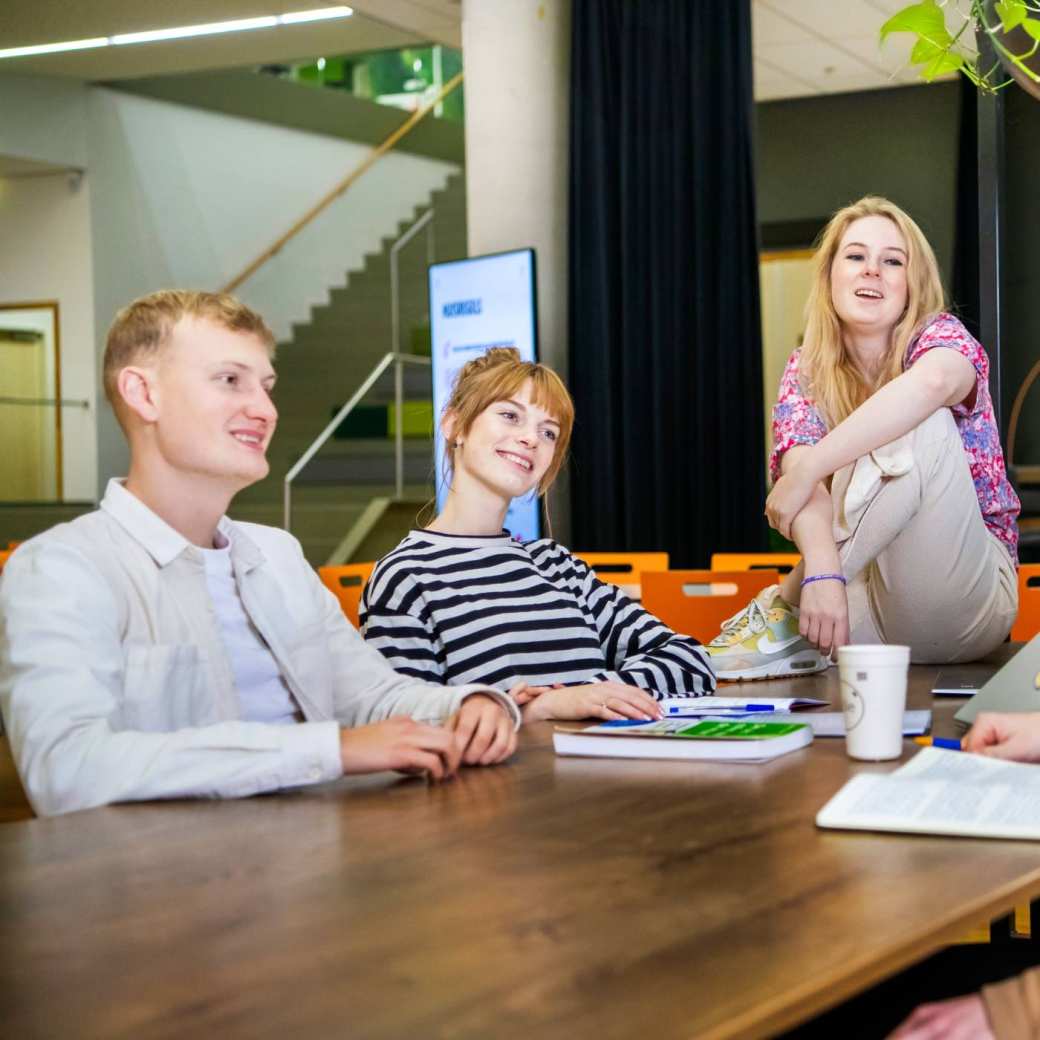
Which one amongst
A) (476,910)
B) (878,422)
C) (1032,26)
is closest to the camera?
(476,910)

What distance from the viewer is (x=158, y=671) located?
57.3 inches

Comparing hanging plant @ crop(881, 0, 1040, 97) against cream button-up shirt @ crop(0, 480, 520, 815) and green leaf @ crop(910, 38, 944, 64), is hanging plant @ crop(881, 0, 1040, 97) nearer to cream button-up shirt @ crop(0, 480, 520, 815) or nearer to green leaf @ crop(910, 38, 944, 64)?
green leaf @ crop(910, 38, 944, 64)

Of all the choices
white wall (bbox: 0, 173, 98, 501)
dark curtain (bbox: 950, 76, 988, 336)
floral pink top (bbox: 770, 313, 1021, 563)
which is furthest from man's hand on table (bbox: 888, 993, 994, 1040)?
white wall (bbox: 0, 173, 98, 501)

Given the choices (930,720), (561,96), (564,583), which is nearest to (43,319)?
(561,96)

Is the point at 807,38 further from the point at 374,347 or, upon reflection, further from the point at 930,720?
the point at 930,720

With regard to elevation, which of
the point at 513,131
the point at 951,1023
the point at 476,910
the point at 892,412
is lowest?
the point at 951,1023

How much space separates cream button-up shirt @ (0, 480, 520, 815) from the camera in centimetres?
125

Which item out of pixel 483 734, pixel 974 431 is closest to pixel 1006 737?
pixel 483 734

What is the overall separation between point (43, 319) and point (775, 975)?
1069 cm

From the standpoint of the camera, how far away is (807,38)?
7.86 m

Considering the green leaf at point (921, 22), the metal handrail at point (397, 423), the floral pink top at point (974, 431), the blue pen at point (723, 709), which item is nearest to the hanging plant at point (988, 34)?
the green leaf at point (921, 22)

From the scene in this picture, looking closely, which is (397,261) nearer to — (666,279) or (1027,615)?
(666,279)

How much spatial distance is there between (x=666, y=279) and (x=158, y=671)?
5.48 m

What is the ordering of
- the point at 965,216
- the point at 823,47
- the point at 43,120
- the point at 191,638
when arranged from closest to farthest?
the point at 191,638
the point at 823,47
the point at 965,216
the point at 43,120
